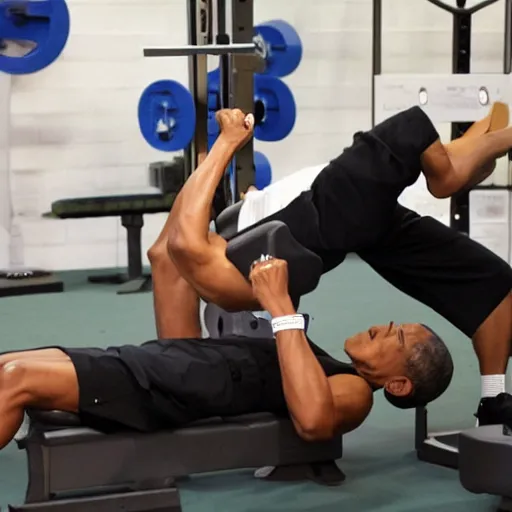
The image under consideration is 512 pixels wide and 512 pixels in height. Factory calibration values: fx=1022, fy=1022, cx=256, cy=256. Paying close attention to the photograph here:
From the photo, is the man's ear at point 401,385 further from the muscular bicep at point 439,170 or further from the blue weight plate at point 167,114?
the blue weight plate at point 167,114

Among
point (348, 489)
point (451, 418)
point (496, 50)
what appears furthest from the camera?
point (496, 50)

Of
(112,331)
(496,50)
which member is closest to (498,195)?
(496,50)

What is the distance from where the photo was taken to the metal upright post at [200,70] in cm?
354

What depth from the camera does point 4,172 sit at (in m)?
6.39

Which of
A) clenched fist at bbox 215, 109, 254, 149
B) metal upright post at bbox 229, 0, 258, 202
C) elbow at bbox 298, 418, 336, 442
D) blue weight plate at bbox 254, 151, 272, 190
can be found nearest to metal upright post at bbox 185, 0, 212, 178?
metal upright post at bbox 229, 0, 258, 202

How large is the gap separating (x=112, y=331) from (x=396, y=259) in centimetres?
205

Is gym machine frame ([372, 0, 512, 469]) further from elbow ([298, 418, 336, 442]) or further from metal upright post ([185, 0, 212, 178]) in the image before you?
elbow ([298, 418, 336, 442])

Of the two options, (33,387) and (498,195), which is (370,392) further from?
(498,195)

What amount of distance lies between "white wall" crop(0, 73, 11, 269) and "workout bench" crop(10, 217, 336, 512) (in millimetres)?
3941

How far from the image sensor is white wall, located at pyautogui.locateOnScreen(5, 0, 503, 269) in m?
6.43

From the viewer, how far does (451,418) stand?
11.1ft

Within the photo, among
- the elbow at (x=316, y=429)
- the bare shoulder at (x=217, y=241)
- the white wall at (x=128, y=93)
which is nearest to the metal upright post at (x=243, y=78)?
the bare shoulder at (x=217, y=241)

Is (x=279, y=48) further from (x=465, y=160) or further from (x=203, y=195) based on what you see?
(x=203, y=195)

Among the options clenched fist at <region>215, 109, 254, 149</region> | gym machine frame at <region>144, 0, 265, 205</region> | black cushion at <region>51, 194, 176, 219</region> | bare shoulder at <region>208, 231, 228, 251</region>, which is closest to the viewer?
bare shoulder at <region>208, 231, 228, 251</region>
